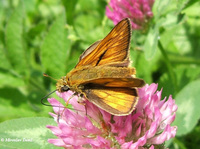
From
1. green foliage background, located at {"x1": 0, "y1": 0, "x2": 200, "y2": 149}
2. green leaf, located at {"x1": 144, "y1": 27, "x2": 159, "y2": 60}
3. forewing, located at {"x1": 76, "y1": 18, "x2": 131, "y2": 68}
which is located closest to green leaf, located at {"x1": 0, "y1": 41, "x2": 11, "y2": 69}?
green foliage background, located at {"x1": 0, "y1": 0, "x2": 200, "y2": 149}

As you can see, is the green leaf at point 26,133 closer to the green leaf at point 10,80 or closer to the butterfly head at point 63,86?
the butterfly head at point 63,86

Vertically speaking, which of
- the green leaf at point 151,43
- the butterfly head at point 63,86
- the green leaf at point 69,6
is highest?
the green leaf at point 69,6

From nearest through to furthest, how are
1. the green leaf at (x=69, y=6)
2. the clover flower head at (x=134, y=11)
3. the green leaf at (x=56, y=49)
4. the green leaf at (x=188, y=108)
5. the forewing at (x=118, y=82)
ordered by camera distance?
1. the forewing at (x=118, y=82)
2. the green leaf at (x=188, y=108)
3. the clover flower head at (x=134, y=11)
4. the green leaf at (x=56, y=49)
5. the green leaf at (x=69, y=6)

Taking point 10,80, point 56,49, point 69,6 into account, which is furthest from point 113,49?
point 69,6

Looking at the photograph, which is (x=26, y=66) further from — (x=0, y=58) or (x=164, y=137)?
(x=164, y=137)

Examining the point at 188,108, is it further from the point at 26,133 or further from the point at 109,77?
the point at 26,133

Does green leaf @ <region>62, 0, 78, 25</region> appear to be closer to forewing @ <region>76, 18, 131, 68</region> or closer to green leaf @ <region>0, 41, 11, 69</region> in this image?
green leaf @ <region>0, 41, 11, 69</region>

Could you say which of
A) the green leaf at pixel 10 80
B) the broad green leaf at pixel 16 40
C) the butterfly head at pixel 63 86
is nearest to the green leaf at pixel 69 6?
the broad green leaf at pixel 16 40
